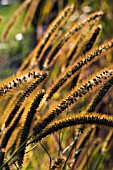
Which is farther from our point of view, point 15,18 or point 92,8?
point 92,8

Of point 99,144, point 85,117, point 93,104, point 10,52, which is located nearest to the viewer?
point 85,117

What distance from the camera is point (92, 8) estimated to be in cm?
314

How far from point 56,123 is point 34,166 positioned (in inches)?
42.6

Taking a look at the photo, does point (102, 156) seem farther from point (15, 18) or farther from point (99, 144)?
point (15, 18)

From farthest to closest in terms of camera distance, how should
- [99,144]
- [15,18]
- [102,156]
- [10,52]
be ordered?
1. [10,52]
2. [15,18]
3. [99,144]
4. [102,156]

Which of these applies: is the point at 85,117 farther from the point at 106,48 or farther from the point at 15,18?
the point at 15,18

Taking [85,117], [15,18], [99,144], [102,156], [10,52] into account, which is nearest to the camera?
[85,117]

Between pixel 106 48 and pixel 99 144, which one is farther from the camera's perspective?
pixel 99 144

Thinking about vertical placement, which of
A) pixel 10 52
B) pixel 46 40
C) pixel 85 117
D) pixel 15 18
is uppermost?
pixel 10 52

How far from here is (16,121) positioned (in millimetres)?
1606

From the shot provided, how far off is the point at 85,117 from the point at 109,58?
1503mm

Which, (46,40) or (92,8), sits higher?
(92,8)

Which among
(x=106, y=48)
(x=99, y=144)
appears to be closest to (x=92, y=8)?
(x=99, y=144)

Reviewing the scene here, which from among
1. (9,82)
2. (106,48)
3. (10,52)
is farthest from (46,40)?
(10,52)
